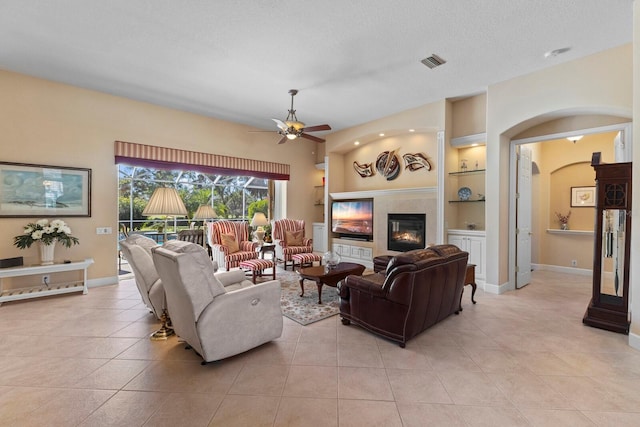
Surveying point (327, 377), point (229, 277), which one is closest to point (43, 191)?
point (229, 277)

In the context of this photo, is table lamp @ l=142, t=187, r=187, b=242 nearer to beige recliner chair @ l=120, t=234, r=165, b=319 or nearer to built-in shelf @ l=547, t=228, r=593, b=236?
beige recliner chair @ l=120, t=234, r=165, b=319

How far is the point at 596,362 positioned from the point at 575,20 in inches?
134

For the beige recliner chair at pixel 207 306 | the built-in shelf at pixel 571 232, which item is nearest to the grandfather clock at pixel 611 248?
the built-in shelf at pixel 571 232

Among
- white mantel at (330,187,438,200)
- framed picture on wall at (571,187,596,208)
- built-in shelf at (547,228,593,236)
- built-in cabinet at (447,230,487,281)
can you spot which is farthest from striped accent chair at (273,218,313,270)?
framed picture on wall at (571,187,596,208)

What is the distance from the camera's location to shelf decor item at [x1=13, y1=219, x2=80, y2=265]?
4113mm

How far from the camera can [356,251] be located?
6848 millimetres

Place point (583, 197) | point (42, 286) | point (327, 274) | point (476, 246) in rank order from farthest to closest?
point (583, 197), point (476, 246), point (42, 286), point (327, 274)

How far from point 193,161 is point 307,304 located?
3840mm

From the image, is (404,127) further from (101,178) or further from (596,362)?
(101,178)

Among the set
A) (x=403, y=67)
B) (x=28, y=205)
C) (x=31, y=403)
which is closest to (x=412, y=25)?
(x=403, y=67)

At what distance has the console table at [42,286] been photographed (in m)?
3.90

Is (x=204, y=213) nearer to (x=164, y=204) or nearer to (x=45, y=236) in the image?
(x=164, y=204)

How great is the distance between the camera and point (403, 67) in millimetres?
3939

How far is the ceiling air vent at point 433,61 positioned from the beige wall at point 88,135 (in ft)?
14.3
